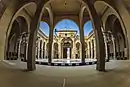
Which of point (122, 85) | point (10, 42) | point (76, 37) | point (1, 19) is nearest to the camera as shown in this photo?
point (122, 85)

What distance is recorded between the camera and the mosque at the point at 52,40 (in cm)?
668

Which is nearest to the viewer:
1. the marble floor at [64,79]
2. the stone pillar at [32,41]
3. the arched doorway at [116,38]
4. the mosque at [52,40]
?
the marble floor at [64,79]

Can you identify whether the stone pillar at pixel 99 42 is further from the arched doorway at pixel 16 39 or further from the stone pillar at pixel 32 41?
the arched doorway at pixel 16 39

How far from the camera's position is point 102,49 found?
848 centimetres

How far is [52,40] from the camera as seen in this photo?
1354 centimetres

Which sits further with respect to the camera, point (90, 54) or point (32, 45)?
point (90, 54)

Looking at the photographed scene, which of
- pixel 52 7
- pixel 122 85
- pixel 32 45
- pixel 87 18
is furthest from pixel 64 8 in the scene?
pixel 122 85

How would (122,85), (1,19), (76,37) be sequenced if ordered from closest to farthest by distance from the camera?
(122,85)
(1,19)
(76,37)

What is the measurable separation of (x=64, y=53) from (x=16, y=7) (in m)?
18.5

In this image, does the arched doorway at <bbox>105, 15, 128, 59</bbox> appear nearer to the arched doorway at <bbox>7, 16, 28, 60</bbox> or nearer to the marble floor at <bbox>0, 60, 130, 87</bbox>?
the arched doorway at <bbox>7, 16, 28, 60</bbox>

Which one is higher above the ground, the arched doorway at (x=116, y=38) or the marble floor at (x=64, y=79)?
the arched doorway at (x=116, y=38)

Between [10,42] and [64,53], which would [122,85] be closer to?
[10,42]

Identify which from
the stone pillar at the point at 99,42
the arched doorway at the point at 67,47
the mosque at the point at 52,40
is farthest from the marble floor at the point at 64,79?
the arched doorway at the point at 67,47

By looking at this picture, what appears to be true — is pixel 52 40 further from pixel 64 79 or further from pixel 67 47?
pixel 67 47
